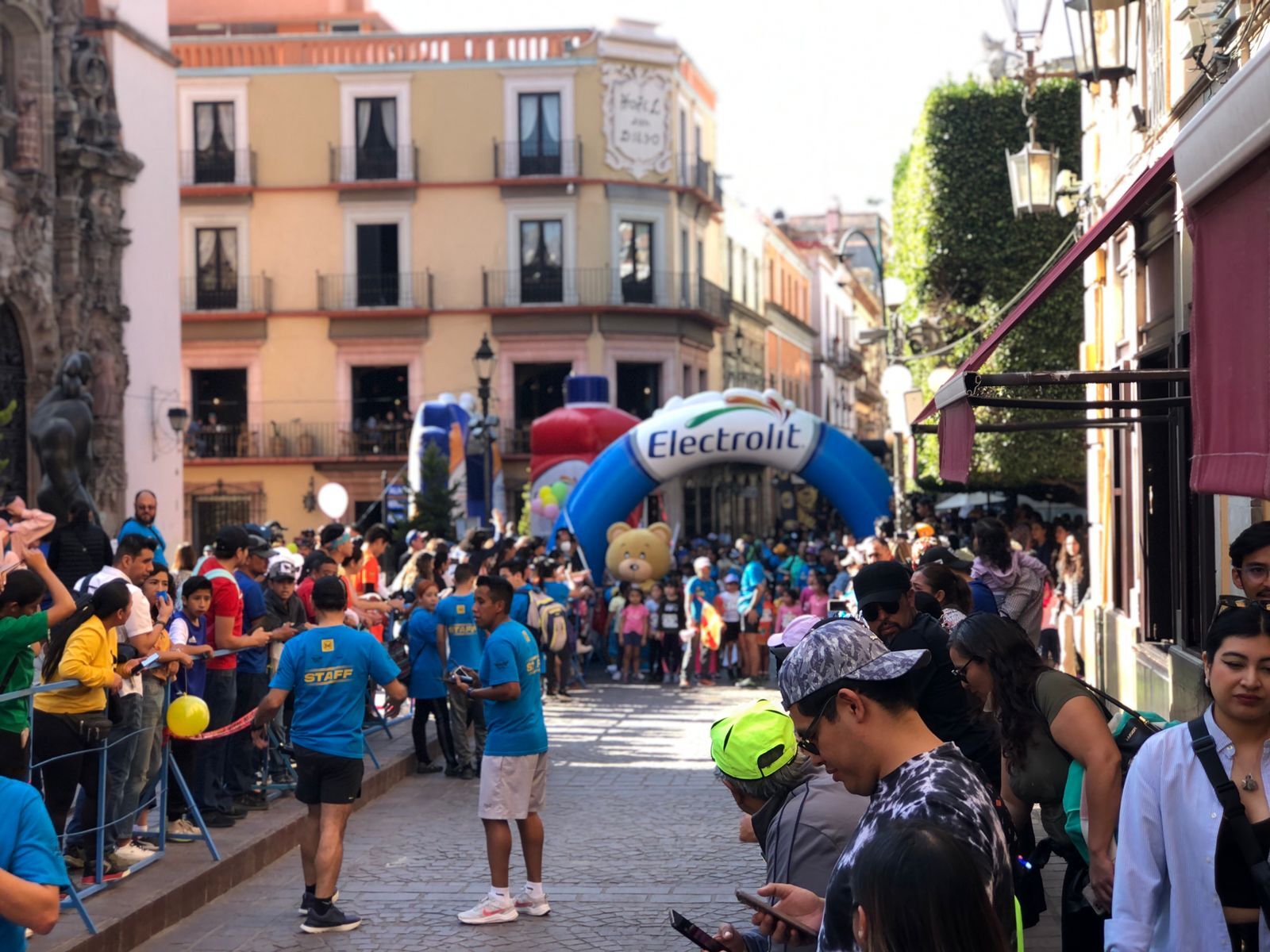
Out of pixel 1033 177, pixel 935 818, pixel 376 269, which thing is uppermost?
pixel 376 269

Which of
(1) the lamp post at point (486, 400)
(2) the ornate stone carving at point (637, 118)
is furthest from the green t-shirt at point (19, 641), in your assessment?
(2) the ornate stone carving at point (637, 118)

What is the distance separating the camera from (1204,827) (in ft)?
13.7

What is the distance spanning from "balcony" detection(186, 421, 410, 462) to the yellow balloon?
112ft

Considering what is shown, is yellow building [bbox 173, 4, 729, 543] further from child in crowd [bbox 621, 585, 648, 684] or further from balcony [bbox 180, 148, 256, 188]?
child in crowd [bbox 621, 585, 648, 684]

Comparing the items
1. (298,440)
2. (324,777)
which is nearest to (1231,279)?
(324,777)

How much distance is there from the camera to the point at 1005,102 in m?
26.6

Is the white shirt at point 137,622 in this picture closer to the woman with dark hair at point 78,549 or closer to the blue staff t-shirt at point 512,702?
the blue staff t-shirt at point 512,702

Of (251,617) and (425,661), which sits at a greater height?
(251,617)

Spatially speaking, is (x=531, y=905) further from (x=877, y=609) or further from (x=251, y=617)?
(x=251, y=617)

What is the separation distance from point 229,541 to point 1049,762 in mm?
6680

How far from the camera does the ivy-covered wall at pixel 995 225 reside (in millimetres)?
26156

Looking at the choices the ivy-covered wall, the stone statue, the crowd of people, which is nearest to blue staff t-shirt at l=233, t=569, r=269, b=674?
the crowd of people

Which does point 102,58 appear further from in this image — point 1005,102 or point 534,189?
point 534,189

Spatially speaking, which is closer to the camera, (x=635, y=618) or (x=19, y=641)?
(x=19, y=641)
